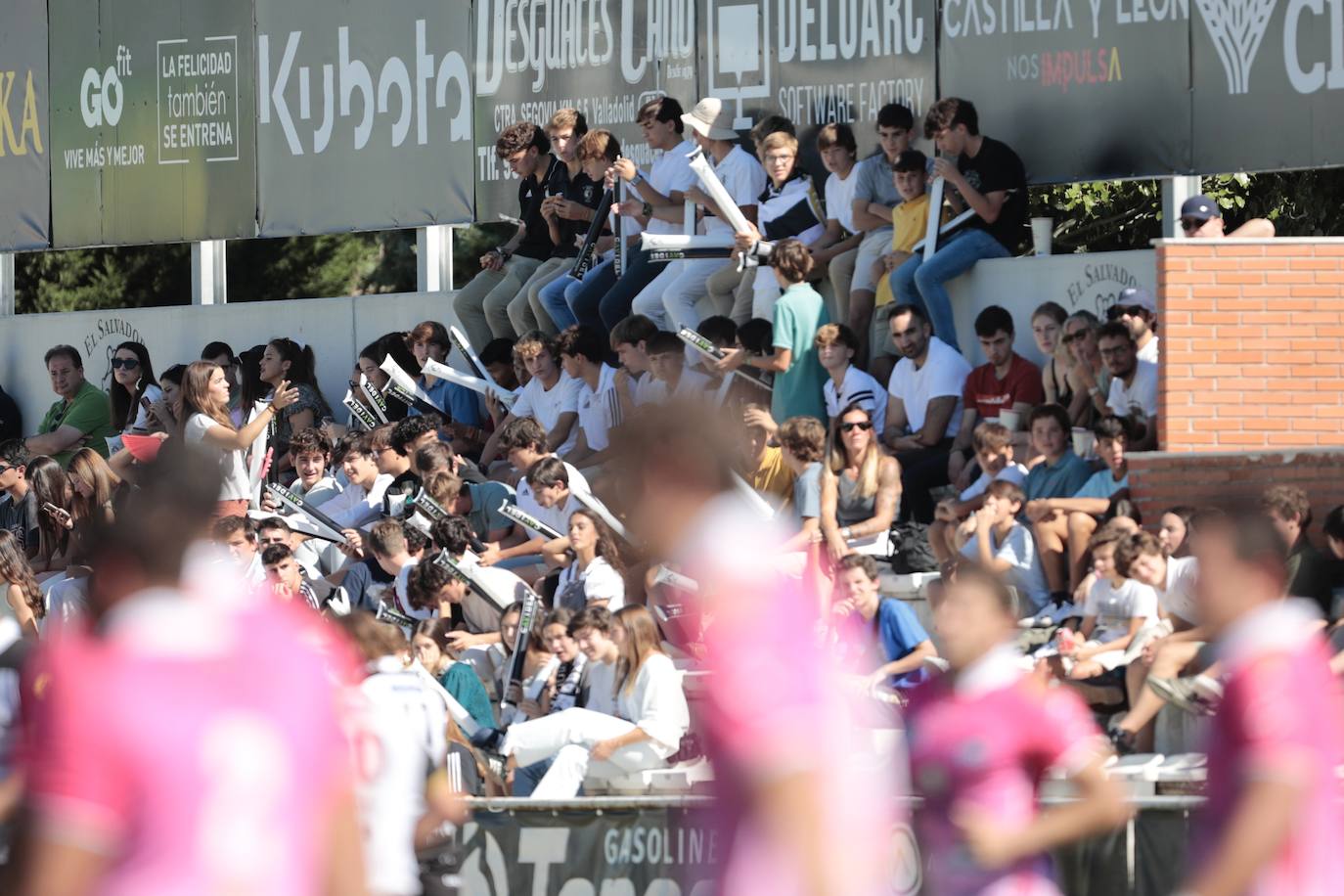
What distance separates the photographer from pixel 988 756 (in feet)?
18.0

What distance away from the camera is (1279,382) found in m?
12.0

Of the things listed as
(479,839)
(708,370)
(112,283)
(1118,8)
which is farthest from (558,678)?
(112,283)

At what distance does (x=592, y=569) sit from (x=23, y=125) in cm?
1042

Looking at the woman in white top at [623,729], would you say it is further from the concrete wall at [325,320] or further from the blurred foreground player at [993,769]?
the blurred foreground player at [993,769]

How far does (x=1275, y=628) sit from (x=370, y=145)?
14134 millimetres

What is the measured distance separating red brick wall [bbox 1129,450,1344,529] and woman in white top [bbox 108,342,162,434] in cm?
820

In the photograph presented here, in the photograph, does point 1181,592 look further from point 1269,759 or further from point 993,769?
point 1269,759

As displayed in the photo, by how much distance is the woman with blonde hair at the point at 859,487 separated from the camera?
11.8 metres

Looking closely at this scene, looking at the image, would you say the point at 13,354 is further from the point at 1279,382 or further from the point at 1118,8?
the point at 1279,382

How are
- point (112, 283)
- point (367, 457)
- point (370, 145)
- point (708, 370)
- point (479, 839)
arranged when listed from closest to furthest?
point (479, 839) < point (708, 370) < point (367, 457) < point (370, 145) < point (112, 283)

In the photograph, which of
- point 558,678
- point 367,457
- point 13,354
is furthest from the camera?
point 13,354

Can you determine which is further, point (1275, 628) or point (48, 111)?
point (48, 111)

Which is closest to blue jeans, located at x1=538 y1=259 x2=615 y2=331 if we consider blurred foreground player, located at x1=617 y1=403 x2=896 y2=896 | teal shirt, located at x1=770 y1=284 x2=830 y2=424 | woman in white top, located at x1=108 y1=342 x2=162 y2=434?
teal shirt, located at x1=770 y1=284 x2=830 y2=424

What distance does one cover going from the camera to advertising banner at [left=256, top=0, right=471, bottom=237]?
17.9 metres
